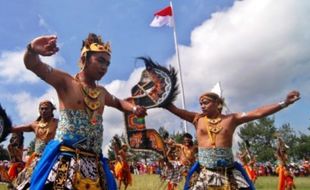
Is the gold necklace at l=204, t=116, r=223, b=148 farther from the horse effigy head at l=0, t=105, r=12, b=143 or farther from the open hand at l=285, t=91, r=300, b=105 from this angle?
the horse effigy head at l=0, t=105, r=12, b=143

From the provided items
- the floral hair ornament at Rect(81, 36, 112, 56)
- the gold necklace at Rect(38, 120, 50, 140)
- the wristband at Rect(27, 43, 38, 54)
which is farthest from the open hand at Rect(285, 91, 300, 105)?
the wristband at Rect(27, 43, 38, 54)

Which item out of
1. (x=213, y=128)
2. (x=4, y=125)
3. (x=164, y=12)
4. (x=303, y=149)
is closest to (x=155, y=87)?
(x=213, y=128)

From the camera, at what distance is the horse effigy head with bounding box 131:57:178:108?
231 inches

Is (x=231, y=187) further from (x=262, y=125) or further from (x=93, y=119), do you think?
(x=262, y=125)

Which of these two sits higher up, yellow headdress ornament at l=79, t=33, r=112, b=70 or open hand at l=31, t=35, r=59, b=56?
yellow headdress ornament at l=79, t=33, r=112, b=70

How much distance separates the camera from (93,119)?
4301 mm

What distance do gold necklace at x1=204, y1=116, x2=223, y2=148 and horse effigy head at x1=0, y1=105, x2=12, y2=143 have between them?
265cm

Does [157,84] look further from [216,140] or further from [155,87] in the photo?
[216,140]

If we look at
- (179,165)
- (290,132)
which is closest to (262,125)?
(290,132)

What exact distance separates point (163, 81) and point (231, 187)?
66.6 inches

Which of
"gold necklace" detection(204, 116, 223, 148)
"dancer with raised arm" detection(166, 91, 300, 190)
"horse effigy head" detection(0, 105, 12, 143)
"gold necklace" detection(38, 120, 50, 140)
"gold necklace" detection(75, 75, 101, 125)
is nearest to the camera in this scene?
"gold necklace" detection(75, 75, 101, 125)

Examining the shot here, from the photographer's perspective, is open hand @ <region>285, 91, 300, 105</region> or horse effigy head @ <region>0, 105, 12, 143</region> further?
open hand @ <region>285, 91, 300, 105</region>

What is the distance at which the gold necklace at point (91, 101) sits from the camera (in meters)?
4.30

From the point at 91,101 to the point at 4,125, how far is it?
70.7 inches
